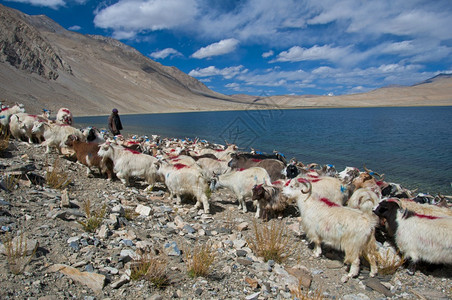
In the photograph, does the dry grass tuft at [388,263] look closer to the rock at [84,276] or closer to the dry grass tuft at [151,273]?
the dry grass tuft at [151,273]

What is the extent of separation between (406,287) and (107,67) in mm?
133282

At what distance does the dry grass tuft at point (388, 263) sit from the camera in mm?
5090

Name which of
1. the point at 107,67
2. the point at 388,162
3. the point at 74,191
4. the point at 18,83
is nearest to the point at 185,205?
the point at 74,191

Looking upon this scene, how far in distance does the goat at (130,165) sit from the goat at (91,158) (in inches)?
9.7

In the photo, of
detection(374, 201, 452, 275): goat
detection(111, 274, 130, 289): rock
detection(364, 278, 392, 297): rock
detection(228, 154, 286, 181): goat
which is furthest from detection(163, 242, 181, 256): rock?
detection(228, 154, 286, 181): goat

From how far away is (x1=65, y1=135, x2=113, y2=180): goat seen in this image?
9312 mm

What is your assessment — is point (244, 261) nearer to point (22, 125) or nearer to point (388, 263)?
point (388, 263)

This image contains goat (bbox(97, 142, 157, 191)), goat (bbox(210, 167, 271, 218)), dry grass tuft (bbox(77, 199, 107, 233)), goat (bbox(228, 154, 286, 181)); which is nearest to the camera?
dry grass tuft (bbox(77, 199, 107, 233))

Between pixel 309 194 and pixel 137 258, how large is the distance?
12.1 feet

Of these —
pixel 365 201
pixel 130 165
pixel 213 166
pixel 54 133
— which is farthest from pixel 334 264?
pixel 54 133

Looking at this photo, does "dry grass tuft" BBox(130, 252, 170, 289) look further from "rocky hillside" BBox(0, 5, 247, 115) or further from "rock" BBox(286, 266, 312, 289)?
"rocky hillside" BBox(0, 5, 247, 115)

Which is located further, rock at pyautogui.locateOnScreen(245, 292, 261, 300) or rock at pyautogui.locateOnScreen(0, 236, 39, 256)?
rock at pyautogui.locateOnScreen(245, 292, 261, 300)

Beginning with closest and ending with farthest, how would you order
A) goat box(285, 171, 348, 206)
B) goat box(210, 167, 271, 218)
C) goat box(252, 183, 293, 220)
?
goat box(285, 171, 348, 206)
goat box(252, 183, 293, 220)
goat box(210, 167, 271, 218)

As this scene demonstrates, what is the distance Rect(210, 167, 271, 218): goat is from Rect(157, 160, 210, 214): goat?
40 cm
